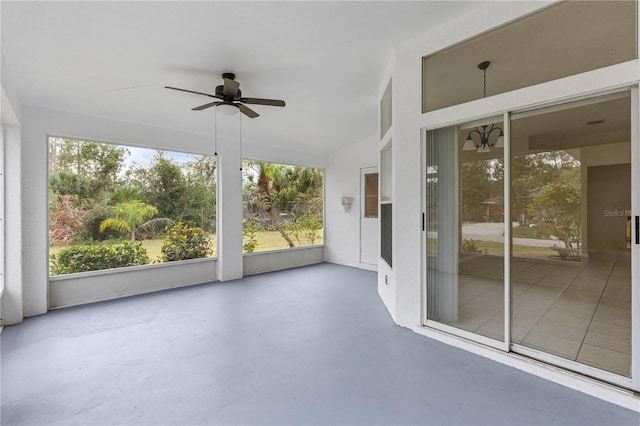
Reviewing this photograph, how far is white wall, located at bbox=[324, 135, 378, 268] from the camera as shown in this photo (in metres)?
6.72

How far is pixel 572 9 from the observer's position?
232 centimetres

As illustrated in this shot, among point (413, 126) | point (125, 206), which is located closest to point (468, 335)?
point (413, 126)

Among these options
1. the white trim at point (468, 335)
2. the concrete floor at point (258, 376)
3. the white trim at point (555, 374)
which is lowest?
the concrete floor at point (258, 376)

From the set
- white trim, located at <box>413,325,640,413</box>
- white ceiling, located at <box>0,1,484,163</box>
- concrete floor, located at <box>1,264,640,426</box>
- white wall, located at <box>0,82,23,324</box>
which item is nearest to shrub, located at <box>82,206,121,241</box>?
white wall, located at <box>0,82,23,324</box>

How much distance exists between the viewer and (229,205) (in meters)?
5.75

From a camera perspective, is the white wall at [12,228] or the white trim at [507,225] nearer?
the white trim at [507,225]

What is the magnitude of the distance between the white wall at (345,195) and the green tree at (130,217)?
→ 385 centimetres

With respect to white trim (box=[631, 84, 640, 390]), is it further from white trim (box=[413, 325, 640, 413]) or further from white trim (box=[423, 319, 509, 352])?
white trim (box=[423, 319, 509, 352])

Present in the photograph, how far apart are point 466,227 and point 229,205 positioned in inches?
166

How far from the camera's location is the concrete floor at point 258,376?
197 centimetres

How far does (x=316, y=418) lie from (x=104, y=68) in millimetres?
3887

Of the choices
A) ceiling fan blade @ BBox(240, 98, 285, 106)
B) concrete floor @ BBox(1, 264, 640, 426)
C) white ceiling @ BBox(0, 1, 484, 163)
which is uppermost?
white ceiling @ BBox(0, 1, 484, 163)

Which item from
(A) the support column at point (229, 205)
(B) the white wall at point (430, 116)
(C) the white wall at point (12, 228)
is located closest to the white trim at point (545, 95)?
(B) the white wall at point (430, 116)

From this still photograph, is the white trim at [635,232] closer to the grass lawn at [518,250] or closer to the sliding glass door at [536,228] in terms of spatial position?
the sliding glass door at [536,228]
